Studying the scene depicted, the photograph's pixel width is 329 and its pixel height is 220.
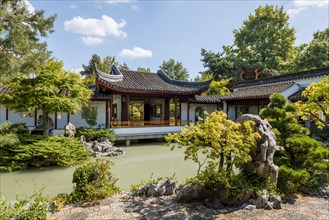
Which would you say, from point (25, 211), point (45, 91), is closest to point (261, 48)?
point (45, 91)

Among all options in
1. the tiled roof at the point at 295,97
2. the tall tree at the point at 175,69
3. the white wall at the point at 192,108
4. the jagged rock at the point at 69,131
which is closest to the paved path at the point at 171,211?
the jagged rock at the point at 69,131

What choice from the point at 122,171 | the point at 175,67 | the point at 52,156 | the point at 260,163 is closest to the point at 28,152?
the point at 52,156

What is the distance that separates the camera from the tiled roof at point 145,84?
11133mm

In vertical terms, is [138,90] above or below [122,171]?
above

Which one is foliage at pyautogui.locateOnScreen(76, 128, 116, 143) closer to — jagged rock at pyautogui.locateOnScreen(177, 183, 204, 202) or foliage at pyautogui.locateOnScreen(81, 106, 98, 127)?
foliage at pyautogui.locateOnScreen(81, 106, 98, 127)

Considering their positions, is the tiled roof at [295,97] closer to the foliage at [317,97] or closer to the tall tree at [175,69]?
the foliage at [317,97]

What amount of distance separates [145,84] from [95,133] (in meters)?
4.10

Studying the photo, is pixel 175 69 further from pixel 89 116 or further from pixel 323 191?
pixel 323 191

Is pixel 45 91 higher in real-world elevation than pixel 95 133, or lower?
higher

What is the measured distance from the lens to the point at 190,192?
3900mm

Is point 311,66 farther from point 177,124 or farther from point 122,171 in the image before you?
point 122,171

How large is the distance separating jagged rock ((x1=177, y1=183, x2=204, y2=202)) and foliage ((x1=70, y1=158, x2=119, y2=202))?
1.31 m

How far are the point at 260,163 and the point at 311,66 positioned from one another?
61.1 ft

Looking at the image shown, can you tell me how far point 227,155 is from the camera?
3.89 meters
